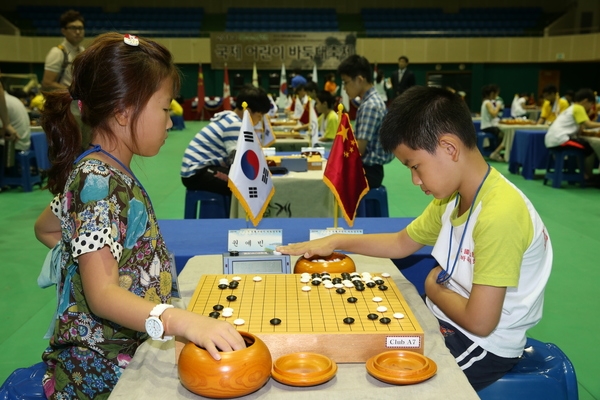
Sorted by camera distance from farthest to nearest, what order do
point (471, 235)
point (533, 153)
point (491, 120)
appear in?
point (491, 120)
point (533, 153)
point (471, 235)

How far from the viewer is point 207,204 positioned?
447 centimetres

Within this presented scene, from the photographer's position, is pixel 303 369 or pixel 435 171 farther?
pixel 435 171

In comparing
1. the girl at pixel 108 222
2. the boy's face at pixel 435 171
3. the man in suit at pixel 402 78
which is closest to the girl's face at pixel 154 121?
the girl at pixel 108 222

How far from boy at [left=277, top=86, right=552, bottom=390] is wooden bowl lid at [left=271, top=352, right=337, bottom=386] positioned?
1.52 feet

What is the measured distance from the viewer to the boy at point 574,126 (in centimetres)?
712

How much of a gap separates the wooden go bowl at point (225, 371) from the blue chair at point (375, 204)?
3415 millimetres

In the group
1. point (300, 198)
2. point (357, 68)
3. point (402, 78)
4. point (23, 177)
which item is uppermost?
point (402, 78)

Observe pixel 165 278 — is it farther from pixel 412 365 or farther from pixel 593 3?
pixel 593 3

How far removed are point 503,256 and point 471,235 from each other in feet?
0.44

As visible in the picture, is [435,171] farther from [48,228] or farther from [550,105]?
[550,105]

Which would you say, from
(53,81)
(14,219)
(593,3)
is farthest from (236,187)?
(593,3)

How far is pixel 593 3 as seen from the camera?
1872 centimetres

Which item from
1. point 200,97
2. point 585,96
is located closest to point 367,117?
point 585,96

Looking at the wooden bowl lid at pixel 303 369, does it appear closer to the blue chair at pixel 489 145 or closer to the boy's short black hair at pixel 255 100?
the boy's short black hair at pixel 255 100
